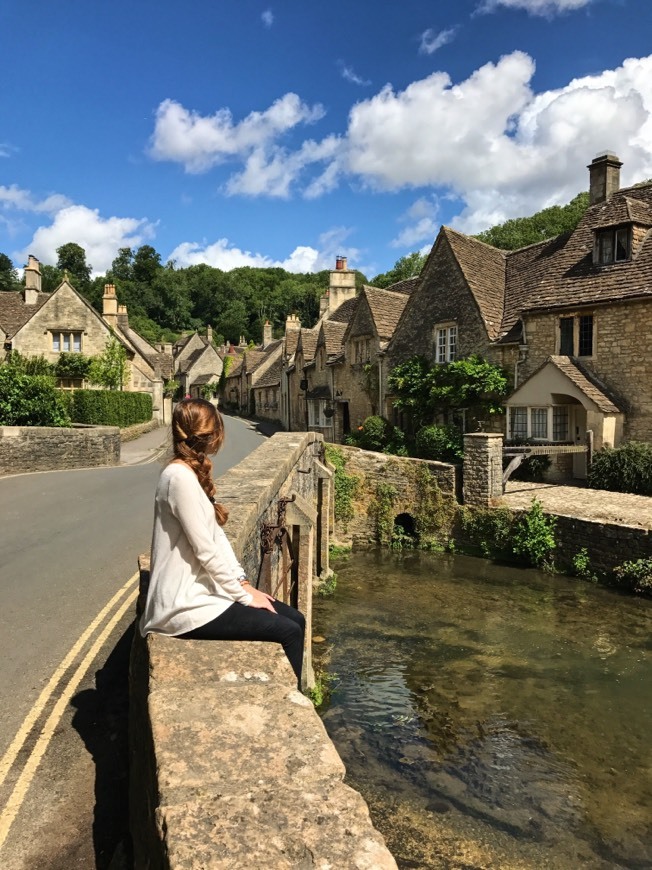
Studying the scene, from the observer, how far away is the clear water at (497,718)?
687cm

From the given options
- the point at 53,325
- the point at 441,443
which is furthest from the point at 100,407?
the point at 441,443

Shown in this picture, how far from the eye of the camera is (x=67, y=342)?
39406mm

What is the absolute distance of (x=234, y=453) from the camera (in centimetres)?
2689

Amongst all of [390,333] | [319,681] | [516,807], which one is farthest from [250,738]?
[390,333]

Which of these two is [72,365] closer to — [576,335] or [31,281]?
[31,281]

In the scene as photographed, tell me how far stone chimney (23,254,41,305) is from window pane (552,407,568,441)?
36427 millimetres

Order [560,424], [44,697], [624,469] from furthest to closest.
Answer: [560,424]
[624,469]
[44,697]

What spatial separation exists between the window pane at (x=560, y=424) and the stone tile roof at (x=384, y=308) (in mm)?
10922

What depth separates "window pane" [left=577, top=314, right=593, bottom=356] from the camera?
21750mm

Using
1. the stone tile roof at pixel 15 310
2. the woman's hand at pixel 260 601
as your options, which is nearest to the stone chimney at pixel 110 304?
the stone tile roof at pixel 15 310

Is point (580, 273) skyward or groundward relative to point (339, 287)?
groundward

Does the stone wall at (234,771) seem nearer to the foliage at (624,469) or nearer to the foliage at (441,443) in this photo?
the foliage at (624,469)

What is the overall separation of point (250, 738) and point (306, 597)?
8.38 meters

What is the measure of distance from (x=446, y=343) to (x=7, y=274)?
99.2 m
